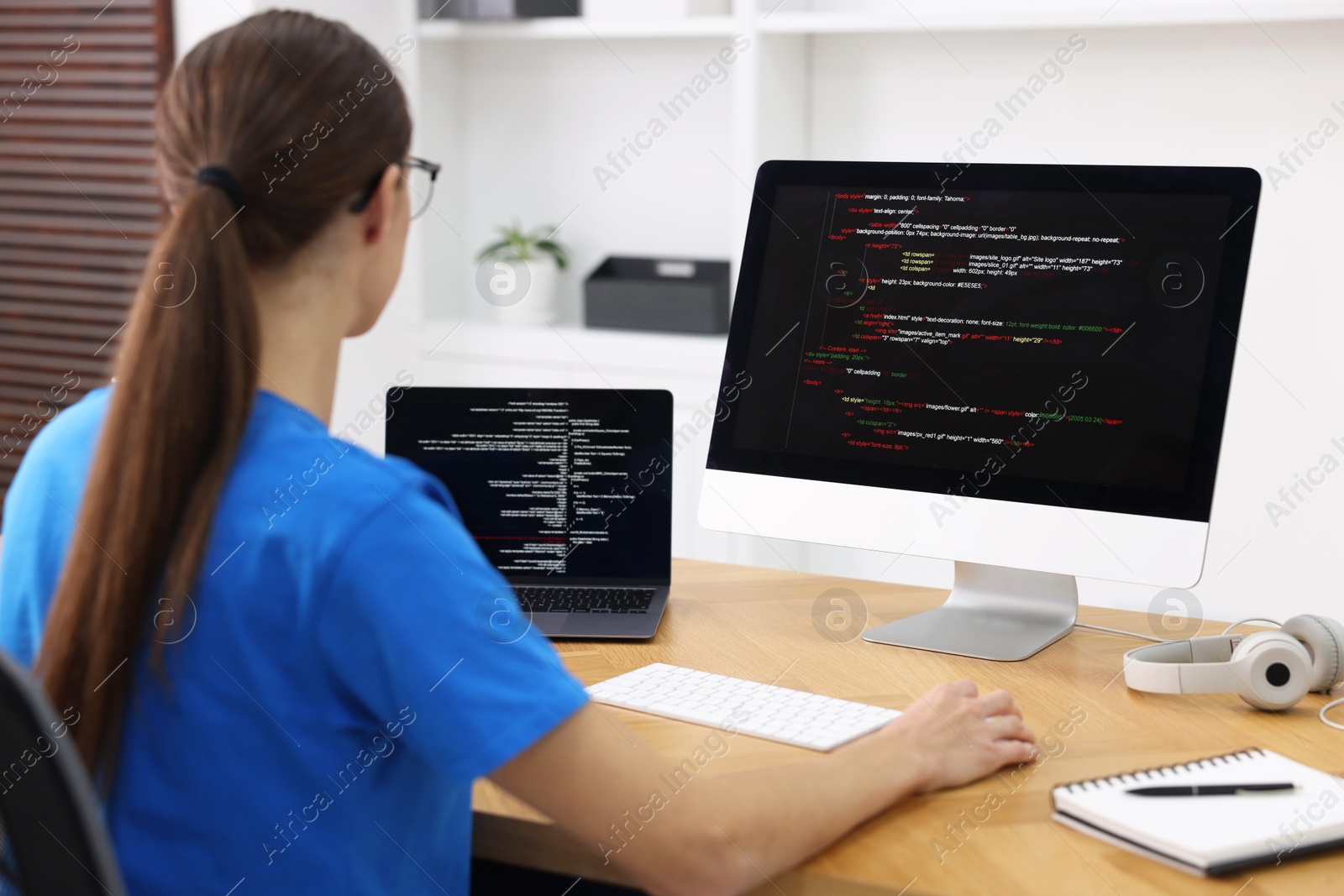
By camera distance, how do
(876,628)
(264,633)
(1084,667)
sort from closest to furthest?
(264,633)
(1084,667)
(876,628)

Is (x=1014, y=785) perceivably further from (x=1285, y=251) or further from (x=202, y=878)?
(x=1285, y=251)

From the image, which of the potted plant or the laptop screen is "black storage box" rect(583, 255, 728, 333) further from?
the laptop screen

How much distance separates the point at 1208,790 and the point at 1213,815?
1.6 inches

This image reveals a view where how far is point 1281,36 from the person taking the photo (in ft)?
8.21

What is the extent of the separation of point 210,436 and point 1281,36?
2.39 metres

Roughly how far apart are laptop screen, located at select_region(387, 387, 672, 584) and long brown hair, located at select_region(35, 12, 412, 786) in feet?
1.87

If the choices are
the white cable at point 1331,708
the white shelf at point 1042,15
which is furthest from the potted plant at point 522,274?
the white cable at point 1331,708

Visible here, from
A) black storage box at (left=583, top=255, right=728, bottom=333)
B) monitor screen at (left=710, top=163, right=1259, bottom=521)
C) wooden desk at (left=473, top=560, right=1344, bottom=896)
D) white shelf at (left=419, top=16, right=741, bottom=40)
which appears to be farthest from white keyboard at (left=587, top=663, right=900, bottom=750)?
white shelf at (left=419, top=16, right=741, bottom=40)

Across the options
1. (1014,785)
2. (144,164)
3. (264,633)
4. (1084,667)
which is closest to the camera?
(264,633)

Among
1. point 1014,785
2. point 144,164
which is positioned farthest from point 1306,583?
point 144,164

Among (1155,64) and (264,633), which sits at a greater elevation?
(1155,64)

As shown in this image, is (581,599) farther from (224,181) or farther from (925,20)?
(925,20)

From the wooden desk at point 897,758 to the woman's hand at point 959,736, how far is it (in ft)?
0.05

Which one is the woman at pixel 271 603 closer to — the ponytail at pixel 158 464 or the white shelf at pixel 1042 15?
the ponytail at pixel 158 464
